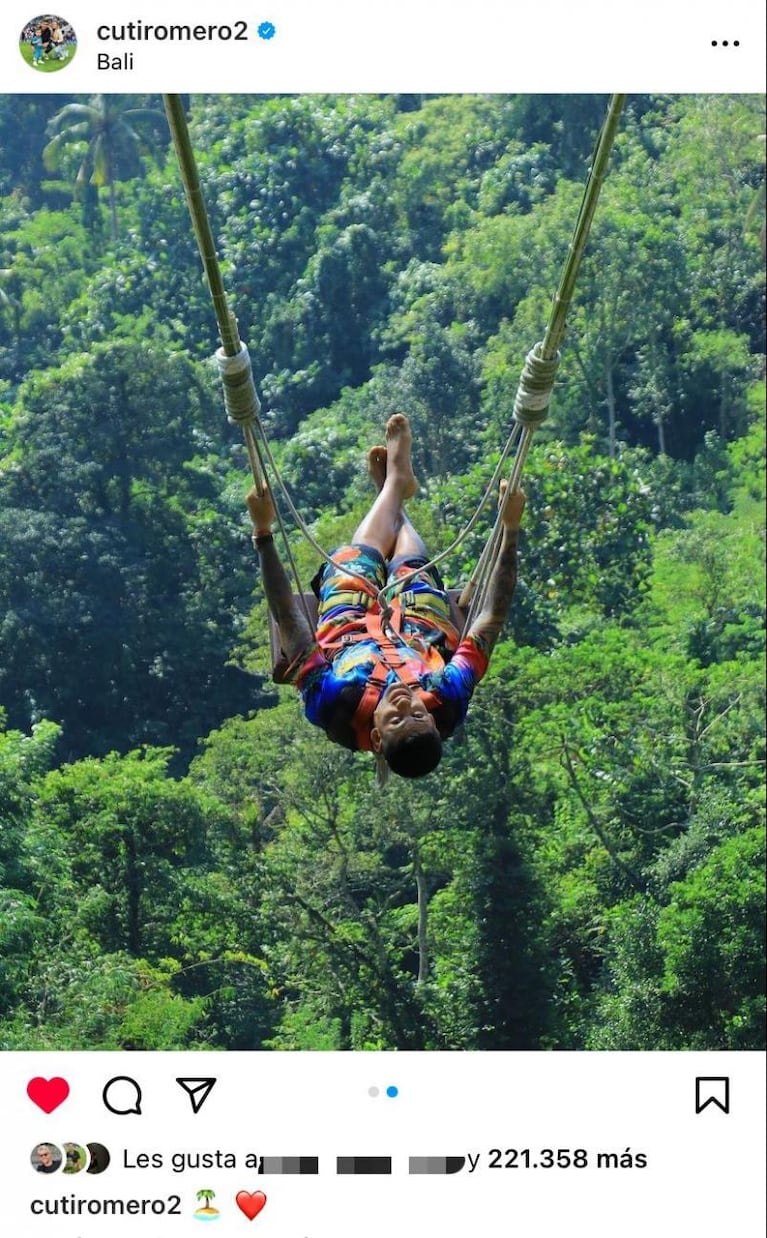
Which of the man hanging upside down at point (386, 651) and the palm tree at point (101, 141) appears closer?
the man hanging upside down at point (386, 651)

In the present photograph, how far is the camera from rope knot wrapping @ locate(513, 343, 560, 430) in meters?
3.72

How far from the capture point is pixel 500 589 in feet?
12.5

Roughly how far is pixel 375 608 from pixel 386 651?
189 mm

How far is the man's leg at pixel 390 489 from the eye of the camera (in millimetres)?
4176
